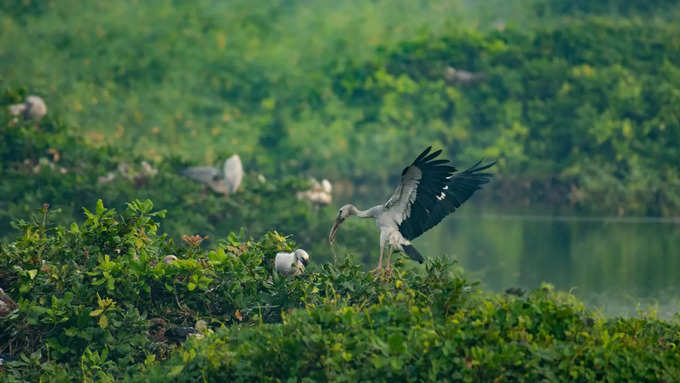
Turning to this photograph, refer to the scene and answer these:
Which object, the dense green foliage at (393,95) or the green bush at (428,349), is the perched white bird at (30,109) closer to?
the dense green foliage at (393,95)

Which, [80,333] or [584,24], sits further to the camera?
[584,24]

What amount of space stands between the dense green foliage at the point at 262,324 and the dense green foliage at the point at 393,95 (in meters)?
12.2

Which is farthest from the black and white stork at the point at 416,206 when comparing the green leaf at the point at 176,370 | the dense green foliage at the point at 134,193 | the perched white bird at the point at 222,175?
the perched white bird at the point at 222,175

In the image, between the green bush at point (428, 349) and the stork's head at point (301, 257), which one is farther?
the stork's head at point (301, 257)

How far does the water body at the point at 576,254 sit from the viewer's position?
13.7 meters

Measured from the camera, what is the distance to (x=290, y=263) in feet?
25.0

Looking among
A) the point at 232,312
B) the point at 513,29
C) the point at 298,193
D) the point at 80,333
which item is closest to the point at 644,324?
the point at 232,312

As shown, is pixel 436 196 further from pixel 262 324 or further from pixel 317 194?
pixel 317 194

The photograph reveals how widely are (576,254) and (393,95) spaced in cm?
763

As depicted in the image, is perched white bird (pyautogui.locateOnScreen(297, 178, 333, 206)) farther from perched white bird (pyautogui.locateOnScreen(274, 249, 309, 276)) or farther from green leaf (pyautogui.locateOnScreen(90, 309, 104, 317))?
green leaf (pyautogui.locateOnScreen(90, 309, 104, 317))

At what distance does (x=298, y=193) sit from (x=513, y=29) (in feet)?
35.8

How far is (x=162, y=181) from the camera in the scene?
46.8ft

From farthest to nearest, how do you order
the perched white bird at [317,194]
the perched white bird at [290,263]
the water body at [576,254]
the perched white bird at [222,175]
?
the perched white bird at [317,194] < the perched white bird at [222,175] < the water body at [576,254] < the perched white bird at [290,263]

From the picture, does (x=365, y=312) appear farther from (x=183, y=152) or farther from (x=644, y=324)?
(x=183, y=152)
